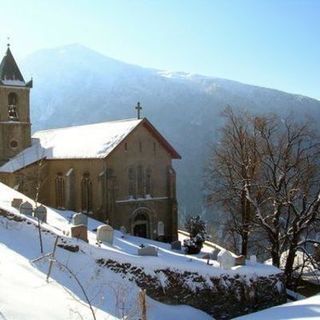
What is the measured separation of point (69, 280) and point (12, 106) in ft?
85.1

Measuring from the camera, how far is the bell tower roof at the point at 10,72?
37.3m

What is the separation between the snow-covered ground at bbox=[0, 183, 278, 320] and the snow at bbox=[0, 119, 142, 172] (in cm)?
1047

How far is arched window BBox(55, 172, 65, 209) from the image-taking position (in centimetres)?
3347

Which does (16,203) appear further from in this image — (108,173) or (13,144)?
(13,144)

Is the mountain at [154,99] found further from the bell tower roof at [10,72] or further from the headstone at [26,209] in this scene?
the headstone at [26,209]

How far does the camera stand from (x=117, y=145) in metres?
30.5

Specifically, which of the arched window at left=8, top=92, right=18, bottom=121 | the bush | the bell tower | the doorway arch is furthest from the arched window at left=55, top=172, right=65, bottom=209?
the bush

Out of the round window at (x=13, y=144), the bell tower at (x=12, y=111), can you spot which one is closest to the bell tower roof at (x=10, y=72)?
the bell tower at (x=12, y=111)

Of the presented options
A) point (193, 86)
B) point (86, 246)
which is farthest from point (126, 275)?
point (193, 86)

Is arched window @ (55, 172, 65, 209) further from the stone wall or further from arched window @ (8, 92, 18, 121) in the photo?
the stone wall

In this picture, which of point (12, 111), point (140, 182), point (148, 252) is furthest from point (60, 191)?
point (148, 252)

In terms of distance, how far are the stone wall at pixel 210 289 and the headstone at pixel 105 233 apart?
3.29m

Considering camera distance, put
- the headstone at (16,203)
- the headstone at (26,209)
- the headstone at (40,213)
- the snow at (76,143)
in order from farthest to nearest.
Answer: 1. the snow at (76,143)
2. the headstone at (16,203)
3. the headstone at (26,209)
4. the headstone at (40,213)

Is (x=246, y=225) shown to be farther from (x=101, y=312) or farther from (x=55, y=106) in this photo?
(x=55, y=106)
